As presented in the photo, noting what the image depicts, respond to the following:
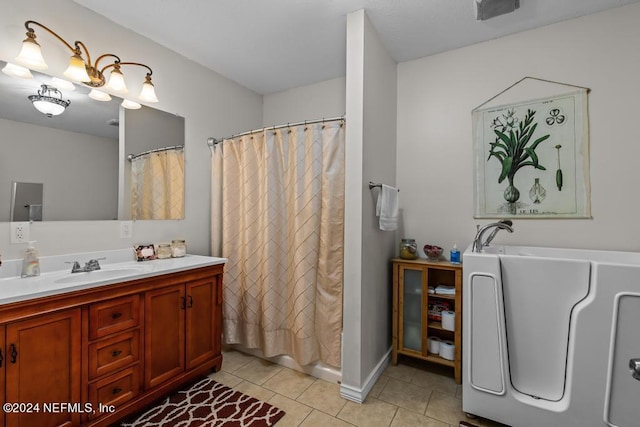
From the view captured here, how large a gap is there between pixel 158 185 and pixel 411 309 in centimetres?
223

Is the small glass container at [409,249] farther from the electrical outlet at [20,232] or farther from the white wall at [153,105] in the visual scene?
the electrical outlet at [20,232]

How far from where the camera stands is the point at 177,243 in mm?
2230

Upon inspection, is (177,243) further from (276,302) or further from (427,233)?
(427,233)

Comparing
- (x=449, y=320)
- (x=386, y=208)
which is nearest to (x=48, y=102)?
(x=386, y=208)

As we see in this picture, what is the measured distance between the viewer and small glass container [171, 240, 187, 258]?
87.3 inches

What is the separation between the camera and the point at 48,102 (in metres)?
1.70

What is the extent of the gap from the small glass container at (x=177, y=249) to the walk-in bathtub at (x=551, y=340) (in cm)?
200

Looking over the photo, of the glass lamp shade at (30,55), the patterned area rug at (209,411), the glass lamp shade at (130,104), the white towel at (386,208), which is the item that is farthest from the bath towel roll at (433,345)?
the glass lamp shade at (30,55)

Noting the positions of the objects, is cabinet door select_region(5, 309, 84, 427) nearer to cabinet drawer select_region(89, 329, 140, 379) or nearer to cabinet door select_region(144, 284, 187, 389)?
cabinet drawer select_region(89, 329, 140, 379)

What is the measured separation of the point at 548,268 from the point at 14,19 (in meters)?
3.13

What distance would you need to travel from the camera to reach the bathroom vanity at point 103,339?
47.7 inches

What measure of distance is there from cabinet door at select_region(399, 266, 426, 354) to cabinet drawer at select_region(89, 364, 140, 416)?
1.81 meters

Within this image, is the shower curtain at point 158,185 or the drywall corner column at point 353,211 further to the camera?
the shower curtain at point 158,185

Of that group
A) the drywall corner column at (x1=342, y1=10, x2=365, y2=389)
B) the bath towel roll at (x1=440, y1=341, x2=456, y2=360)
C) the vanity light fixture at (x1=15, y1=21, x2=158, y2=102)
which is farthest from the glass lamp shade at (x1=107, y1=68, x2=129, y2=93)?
the bath towel roll at (x1=440, y1=341, x2=456, y2=360)
